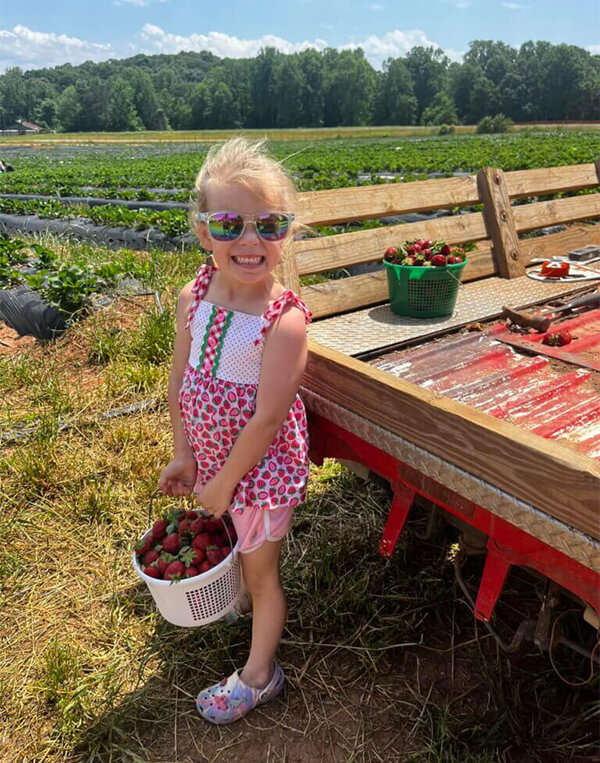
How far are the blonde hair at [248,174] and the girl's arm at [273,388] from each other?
331 millimetres

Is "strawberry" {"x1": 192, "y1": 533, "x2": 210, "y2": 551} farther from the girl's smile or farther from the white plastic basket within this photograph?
the girl's smile

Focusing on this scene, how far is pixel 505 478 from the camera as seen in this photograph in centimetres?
137

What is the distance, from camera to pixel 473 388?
2168 mm

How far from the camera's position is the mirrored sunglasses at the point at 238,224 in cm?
167

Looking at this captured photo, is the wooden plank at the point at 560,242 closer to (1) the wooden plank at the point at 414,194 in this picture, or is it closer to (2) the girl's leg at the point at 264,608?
(1) the wooden plank at the point at 414,194

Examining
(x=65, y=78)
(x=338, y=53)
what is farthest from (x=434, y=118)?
(x=65, y=78)

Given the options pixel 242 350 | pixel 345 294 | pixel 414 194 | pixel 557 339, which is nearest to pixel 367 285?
pixel 345 294

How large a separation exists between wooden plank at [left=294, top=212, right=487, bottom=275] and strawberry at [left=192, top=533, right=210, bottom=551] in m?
1.23

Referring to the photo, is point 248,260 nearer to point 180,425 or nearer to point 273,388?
point 273,388

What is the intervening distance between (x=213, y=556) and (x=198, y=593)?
120mm

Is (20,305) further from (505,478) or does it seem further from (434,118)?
(434,118)

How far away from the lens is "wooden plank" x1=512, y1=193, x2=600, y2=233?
3684 millimetres

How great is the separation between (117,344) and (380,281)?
2449 millimetres

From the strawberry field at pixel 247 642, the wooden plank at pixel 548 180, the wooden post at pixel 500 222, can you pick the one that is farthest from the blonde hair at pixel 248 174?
the wooden plank at pixel 548 180
